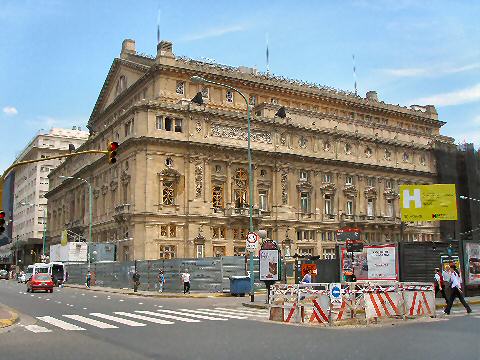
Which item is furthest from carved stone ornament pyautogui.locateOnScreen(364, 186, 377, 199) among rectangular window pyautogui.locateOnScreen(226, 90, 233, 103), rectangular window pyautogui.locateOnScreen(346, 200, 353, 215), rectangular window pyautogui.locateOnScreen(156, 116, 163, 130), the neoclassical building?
rectangular window pyautogui.locateOnScreen(156, 116, 163, 130)

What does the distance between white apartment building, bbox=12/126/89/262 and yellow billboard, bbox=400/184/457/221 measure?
98.0 metres

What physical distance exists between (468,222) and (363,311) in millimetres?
49182

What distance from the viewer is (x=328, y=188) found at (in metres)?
74.5

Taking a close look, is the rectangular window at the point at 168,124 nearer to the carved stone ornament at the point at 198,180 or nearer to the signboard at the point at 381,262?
the carved stone ornament at the point at 198,180

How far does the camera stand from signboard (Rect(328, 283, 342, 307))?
1888cm

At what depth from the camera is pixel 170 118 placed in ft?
209

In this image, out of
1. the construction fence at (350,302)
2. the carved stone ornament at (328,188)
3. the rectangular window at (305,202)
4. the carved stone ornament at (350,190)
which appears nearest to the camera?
the construction fence at (350,302)

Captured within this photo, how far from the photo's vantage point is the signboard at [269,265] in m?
28.8

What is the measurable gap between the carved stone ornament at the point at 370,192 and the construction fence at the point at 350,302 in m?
57.5

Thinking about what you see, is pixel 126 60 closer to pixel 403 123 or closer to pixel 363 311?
pixel 403 123

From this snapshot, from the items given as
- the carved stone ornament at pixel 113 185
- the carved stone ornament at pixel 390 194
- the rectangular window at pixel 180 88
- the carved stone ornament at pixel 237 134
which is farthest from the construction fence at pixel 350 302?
the carved stone ornament at pixel 390 194

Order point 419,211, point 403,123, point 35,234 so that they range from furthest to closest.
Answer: point 35,234 → point 403,123 → point 419,211

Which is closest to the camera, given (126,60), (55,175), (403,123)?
(126,60)

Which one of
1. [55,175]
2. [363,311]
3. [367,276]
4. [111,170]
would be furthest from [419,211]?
[55,175]
